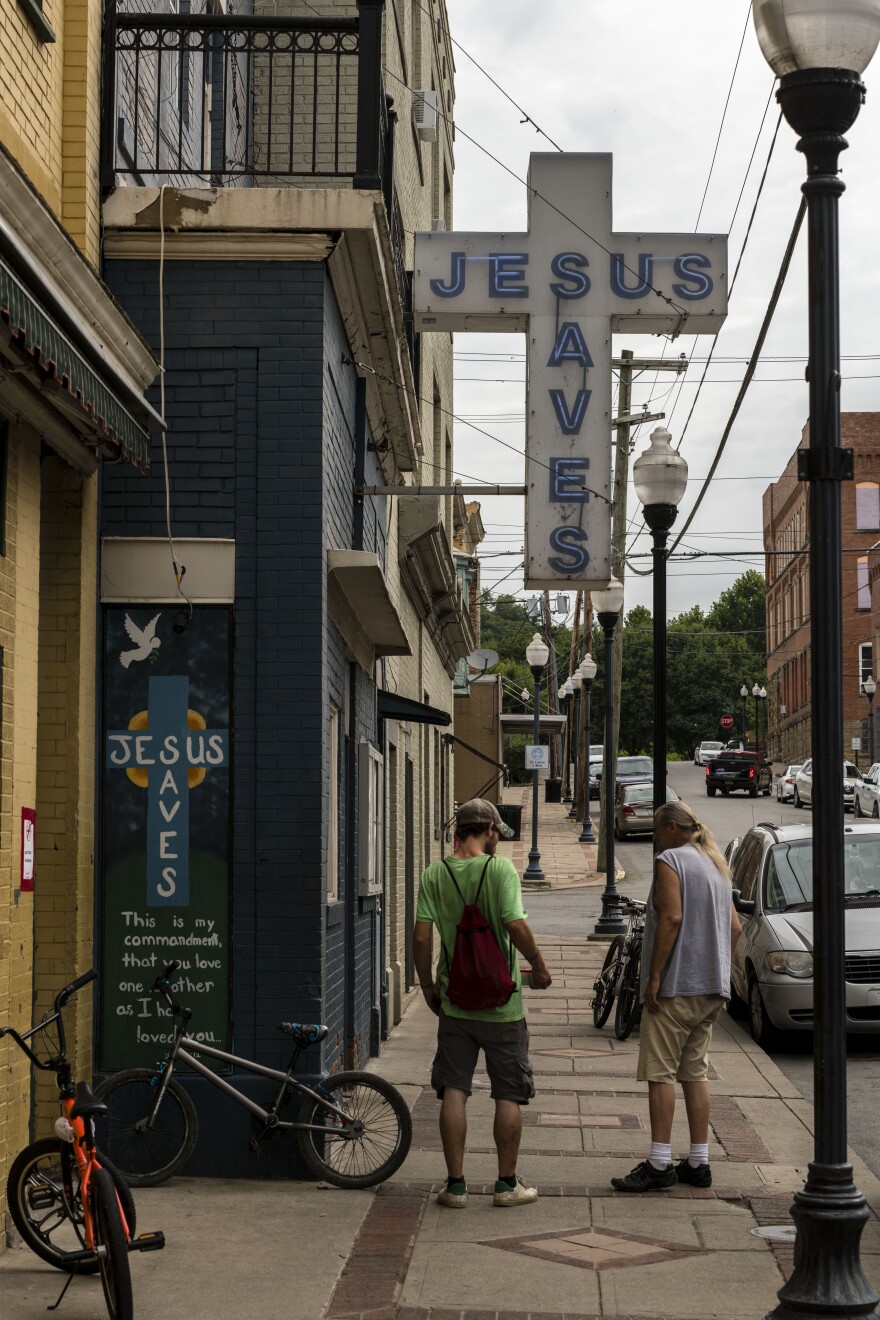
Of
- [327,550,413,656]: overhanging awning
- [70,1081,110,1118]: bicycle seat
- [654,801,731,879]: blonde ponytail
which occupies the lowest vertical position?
[70,1081,110,1118]: bicycle seat

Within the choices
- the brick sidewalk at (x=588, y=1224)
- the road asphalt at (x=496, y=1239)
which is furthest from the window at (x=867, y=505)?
the road asphalt at (x=496, y=1239)

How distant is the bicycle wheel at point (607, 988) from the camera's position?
13.6 m

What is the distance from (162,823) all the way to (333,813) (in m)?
1.87

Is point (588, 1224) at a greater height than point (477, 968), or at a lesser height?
lesser

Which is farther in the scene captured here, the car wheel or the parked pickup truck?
the parked pickup truck

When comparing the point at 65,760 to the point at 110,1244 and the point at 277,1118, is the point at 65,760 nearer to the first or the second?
the point at 277,1118

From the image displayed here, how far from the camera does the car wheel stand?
12875 mm

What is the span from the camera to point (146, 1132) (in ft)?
25.1

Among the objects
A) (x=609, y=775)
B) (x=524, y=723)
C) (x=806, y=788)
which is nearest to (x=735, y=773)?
(x=806, y=788)

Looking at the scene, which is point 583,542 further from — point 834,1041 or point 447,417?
point 447,417

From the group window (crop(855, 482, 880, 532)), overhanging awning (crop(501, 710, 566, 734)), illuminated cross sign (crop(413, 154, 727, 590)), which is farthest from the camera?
window (crop(855, 482, 880, 532))

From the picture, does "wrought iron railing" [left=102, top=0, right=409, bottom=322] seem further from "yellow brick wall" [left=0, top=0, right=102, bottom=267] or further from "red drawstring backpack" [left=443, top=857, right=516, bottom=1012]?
"red drawstring backpack" [left=443, top=857, right=516, bottom=1012]

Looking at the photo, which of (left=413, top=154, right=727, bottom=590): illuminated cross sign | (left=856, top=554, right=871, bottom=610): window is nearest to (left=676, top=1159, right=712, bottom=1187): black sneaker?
(left=413, top=154, right=727, bottom=590): illuminated cross sign

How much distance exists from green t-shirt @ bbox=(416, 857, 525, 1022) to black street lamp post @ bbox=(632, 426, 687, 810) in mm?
5156
